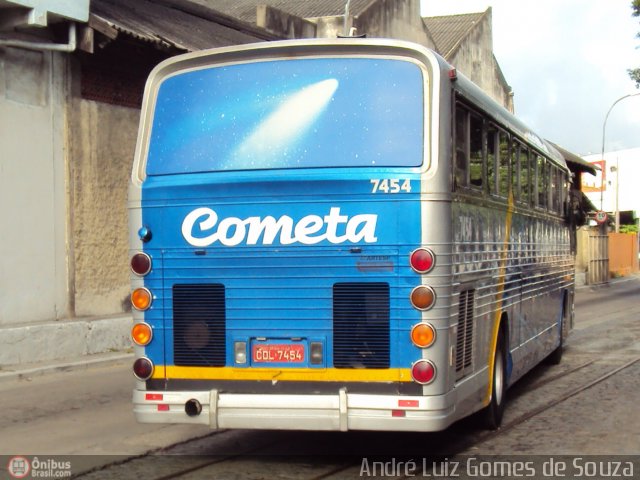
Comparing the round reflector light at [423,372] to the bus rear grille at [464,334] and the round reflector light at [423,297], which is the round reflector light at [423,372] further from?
the bus rear grille at [464,334]

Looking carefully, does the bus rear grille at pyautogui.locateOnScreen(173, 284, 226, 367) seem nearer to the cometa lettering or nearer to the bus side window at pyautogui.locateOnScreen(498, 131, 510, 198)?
the cometa lettering

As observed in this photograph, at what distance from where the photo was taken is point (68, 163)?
1443 centimetres

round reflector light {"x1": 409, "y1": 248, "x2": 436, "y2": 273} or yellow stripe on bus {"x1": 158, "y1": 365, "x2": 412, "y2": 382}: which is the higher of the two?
round reflector light {"x1": 409, "y1": 248, "x2": 436, "y2": 273}

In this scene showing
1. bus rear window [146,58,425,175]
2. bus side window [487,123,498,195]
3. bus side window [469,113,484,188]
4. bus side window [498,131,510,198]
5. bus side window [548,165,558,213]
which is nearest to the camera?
bus rear window [146,58,425,175]

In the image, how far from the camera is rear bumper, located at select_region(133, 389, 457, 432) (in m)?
6.51

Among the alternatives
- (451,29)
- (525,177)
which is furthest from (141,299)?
(451,29)

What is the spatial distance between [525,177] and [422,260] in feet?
13.2

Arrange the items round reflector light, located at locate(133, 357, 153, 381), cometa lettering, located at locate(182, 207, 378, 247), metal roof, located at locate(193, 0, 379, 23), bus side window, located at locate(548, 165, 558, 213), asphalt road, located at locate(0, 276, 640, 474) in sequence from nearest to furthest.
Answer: cometa lettering, located at locate(182, 207, 378, 247) → round reflector light, located at locate(133, 357, 153, 381) → asphalt road, located at locate(0, 276, 640, 474) → bus side window, located at locate(548, 165, 558, 213) → metal roof, located at locate(193, 0, 379, 23)

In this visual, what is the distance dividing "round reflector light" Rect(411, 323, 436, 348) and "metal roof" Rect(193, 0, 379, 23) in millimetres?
24990

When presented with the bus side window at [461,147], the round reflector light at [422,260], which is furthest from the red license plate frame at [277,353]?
the bus side window at [461,147]

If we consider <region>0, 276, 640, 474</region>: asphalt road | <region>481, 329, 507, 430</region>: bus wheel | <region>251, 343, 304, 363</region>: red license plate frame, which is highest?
<region>251, 343, 304, 363</region>: red license plate frame

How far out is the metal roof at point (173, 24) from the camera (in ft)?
49.2

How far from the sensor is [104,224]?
1520 centimetres

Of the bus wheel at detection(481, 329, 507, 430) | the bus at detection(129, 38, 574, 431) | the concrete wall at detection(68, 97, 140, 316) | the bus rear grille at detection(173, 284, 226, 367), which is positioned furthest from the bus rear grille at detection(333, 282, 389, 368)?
the concrete wall at detection(68, 97, 140, 316)
